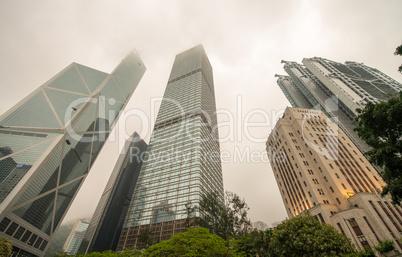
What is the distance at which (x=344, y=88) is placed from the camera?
7019cm

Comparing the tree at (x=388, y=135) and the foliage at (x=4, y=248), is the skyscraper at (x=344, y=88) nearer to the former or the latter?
the tree at (x=388, y=135)

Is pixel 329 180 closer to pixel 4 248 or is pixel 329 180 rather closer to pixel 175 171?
pixel 175 171

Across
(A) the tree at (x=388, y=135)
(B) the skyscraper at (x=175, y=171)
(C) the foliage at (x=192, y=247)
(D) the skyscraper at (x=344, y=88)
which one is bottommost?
(C) the foliage at (x=192, y=247)

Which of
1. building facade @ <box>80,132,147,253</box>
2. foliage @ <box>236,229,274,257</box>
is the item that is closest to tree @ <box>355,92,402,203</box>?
foliage @ <box>236,229,274,257</box>

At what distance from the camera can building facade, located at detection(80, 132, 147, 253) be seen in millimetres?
81438

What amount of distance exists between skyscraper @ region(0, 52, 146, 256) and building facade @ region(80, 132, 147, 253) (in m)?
20.5

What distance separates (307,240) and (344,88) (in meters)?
70.0

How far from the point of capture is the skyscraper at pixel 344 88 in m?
65.4

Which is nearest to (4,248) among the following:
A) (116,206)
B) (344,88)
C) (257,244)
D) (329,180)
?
(257,244)

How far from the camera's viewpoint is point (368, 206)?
3572 cm

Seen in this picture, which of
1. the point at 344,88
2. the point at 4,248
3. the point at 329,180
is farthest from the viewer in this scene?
the point at 344,88

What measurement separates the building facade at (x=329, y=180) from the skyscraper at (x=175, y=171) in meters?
25.1

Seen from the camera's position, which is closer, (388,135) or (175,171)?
(388,135)


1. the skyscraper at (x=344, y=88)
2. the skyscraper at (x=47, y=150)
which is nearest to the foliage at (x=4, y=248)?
the skyscraper at (x=47, y=150)
